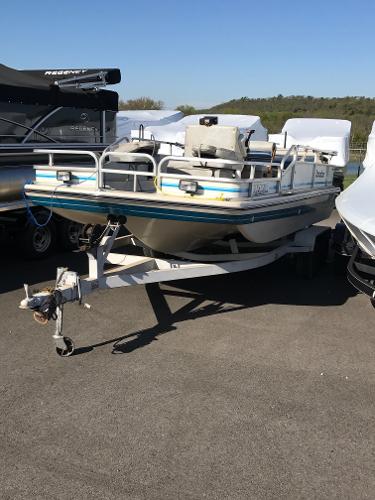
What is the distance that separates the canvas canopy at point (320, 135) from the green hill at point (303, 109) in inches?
599

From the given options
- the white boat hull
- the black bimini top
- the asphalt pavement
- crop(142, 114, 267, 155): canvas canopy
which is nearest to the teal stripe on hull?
the white boat hull

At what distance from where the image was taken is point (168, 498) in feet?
8.52

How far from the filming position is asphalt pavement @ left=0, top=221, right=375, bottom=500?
2752 mm

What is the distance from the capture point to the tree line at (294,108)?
141ft

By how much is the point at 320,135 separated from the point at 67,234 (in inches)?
396

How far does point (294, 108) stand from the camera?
64312 mm

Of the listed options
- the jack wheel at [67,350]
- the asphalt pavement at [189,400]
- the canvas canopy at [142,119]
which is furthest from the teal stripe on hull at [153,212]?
the canvas canopy at [142,119]

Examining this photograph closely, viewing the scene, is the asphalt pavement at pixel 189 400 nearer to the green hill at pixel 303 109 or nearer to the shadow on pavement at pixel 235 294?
the shadow on pavement at pixel 235 294

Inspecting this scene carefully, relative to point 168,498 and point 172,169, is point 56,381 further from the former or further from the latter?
point 172,169

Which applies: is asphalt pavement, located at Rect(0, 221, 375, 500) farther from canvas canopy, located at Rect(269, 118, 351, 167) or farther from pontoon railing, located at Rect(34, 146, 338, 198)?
canvas canopy, located at Rect(269, 118, 351, 167)

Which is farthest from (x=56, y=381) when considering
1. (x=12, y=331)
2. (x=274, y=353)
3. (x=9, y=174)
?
(x=9, y=174)

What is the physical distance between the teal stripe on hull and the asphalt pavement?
103 centimetres

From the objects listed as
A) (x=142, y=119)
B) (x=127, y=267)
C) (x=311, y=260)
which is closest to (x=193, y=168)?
(x=127, y=267)

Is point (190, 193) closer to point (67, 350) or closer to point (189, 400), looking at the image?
point (67, 350)
